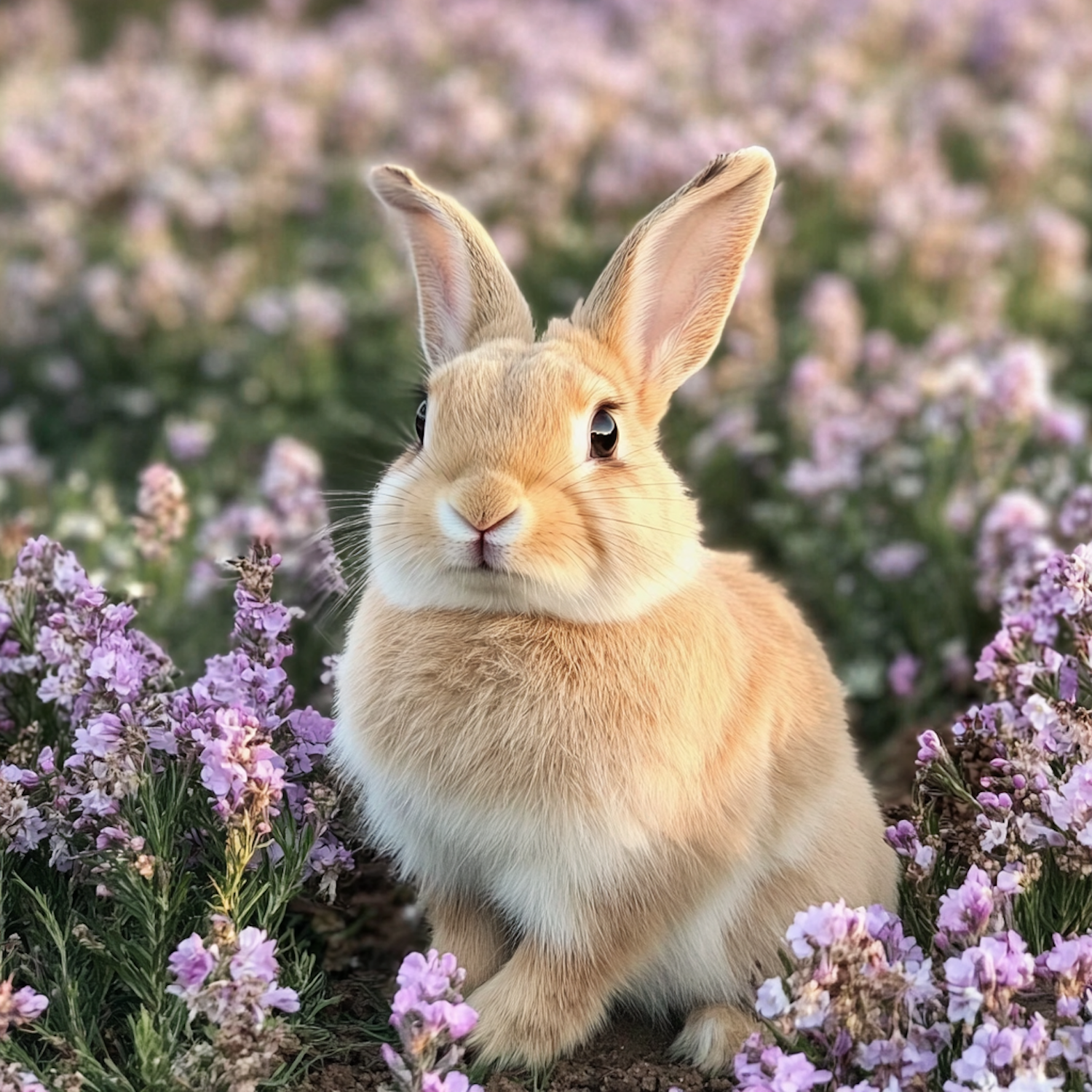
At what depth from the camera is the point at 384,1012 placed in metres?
3.22

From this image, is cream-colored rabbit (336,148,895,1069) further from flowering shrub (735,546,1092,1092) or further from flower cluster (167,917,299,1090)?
flower cluster (167,917,299,1090)

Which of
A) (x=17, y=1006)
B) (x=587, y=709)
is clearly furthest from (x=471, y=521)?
(x=17, y=1006)

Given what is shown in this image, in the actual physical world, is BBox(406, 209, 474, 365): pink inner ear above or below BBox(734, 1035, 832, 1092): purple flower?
above

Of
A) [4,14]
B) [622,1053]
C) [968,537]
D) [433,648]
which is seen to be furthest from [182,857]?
[4,14]

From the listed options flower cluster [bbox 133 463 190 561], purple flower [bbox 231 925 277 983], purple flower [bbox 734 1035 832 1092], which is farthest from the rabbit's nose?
flower cluster [bbox 133 463 190 561]

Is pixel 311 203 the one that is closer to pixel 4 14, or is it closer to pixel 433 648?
pixel 4 14

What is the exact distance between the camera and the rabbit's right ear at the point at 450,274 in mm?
3359

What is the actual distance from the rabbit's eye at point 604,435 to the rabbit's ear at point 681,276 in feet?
0.77

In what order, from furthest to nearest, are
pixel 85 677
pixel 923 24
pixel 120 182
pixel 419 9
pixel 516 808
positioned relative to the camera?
pixel 419 9
pixel 923 24
pixel 120 182
pixel 85 677
pixel 516 808

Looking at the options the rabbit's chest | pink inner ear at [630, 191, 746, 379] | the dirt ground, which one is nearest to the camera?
the rabbit's chest

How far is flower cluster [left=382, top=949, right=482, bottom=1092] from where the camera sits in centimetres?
249

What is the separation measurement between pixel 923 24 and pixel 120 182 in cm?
637

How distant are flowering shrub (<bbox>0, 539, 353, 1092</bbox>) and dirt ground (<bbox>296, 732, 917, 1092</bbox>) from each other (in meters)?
0.14

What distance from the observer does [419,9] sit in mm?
12047
